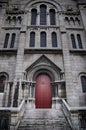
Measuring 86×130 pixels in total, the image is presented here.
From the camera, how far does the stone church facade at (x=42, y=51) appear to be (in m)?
10.3

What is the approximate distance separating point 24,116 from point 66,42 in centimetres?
771

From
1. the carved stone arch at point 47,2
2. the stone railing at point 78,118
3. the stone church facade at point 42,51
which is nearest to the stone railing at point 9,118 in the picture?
the stone church facade at point 42,51

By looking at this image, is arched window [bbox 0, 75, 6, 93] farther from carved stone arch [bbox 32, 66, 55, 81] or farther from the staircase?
the staircase

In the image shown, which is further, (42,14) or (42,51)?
(42,14)

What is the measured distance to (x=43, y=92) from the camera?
11164 mm

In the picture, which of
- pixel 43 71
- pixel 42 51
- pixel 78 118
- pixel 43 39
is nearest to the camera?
pixel 78 118

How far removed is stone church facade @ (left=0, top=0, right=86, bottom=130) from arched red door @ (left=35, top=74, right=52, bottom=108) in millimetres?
91

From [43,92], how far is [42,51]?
3808 millimetres

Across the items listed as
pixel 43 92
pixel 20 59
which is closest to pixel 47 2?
pixel 20 59

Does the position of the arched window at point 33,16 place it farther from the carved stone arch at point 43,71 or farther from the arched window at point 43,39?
the carved stone arch at point 43,71

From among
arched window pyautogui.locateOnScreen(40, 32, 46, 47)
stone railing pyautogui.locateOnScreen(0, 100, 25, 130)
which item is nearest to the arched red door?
arched window pyautogui.locateOnScreen(40, 32, 46, 47)

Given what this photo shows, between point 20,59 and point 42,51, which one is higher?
point 42,51

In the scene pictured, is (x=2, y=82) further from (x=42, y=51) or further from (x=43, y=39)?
(x=43, y=39)

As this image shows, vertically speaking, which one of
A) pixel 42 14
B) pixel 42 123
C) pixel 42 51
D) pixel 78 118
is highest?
pixel 42 14
